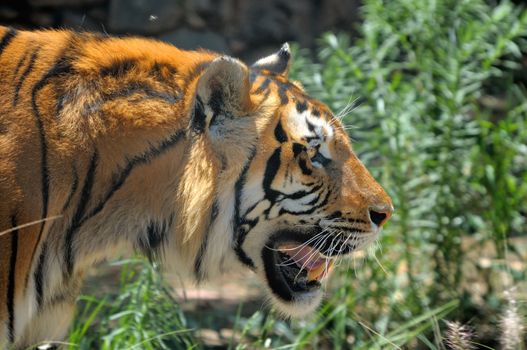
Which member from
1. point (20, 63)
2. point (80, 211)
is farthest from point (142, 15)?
point (80, 211)

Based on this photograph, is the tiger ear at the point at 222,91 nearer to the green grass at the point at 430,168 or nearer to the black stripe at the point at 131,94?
the black stripe at the point at 131,94

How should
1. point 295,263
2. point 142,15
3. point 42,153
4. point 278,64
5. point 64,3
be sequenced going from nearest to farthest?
point 42,153, point 295,263, point 278,64, point 142,15, point 64,3

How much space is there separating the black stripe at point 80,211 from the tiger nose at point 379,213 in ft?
3.33

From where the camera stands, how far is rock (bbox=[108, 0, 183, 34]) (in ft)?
23.9

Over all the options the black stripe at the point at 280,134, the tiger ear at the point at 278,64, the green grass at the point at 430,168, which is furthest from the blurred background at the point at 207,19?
the black stripe at the point at 280,134

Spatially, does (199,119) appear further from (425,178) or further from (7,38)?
(425,178)

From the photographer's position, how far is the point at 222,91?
120 inches

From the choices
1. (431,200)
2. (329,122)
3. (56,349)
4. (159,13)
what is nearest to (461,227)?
(431,200)

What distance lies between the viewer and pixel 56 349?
11.5ft

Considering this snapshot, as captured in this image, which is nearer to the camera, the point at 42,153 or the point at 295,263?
the point at 42,153

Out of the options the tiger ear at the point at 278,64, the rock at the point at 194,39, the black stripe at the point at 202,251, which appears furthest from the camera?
the rock at the point at 194,39

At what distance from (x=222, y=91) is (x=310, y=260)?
30.3 inches

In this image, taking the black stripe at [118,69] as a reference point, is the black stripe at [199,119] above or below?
below

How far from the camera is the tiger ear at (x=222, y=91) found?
3008 millimetres
